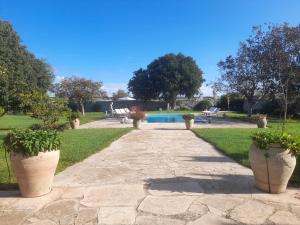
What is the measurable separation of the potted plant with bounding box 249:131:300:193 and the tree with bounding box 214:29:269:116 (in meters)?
22.1

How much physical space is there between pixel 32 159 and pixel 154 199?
1958 mm

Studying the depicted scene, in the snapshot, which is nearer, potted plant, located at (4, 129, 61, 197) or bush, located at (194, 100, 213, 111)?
potted plant, located at (4, 129, 61, 197)

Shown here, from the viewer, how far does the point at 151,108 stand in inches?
2014

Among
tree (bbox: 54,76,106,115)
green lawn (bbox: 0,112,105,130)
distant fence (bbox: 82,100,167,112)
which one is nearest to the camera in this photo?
green lawn (bbox: 0,112,105,130)

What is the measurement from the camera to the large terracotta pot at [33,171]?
4703 millimetres

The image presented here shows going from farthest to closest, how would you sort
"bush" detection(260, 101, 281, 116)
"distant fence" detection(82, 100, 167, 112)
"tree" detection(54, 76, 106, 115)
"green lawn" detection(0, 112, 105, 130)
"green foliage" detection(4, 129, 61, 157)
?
"distant fence" detection(82, 100, 167, 112) < "tree" detection(54, 76, 106, 115) < "bush" detection(260, 101, 281, 116) < "green lawn" detection(0, 112, 105, 130) < "green foliage" detection(4, 129, 61, 157)

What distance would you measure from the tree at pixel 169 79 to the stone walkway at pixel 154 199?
40852mm

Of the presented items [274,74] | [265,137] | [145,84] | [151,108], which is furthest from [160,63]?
[265,137]

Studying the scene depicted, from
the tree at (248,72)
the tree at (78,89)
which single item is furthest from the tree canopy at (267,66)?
the tree at (78,89)

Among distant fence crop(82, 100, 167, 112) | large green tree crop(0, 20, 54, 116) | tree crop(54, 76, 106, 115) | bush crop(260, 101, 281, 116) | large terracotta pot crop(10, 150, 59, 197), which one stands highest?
large green tree crop(0, 20, 54, 116)

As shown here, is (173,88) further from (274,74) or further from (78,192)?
(78,192)

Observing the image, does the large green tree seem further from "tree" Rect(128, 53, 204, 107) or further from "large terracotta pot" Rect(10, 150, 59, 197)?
"large terracotta pot" Rect(10, 150, 59, 197)

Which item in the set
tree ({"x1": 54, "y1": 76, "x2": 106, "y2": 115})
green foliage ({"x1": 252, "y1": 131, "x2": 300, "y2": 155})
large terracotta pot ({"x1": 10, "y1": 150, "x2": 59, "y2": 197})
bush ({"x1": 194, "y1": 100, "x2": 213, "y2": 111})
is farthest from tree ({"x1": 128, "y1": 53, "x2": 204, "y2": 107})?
large terracotta pot ({"x1": 10, "y1": 150, "x2": 59, "y2": 197})

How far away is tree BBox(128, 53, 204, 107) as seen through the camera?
4769cm
